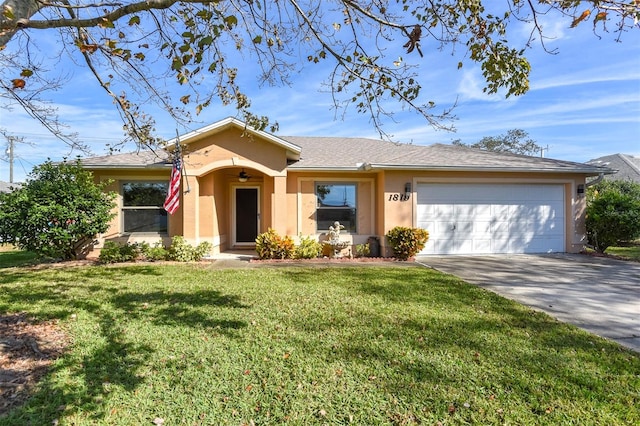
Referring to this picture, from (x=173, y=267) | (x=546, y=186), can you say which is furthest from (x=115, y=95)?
(x=546, y=186)

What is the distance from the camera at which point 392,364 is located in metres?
3.54

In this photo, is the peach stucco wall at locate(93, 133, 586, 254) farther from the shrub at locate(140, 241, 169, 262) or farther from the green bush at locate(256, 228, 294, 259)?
the shrub at locate(140, 241, 169, 262)

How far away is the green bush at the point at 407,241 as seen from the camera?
10492 millimetres

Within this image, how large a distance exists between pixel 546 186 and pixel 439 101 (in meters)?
9.87

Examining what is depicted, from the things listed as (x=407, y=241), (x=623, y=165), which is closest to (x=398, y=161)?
(x=407, y=241)

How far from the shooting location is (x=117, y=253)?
10.0 m

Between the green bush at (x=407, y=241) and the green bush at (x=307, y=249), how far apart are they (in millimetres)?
2542

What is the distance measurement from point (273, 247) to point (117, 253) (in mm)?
4851

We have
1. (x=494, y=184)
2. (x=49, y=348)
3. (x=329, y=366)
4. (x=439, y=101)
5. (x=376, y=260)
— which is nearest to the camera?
(x=329, y=366)

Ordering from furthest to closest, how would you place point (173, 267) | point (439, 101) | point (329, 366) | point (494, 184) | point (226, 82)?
point (494, 184) < point (173, 267) < point (226, 82) < point (439, 101) < point (329, 366)

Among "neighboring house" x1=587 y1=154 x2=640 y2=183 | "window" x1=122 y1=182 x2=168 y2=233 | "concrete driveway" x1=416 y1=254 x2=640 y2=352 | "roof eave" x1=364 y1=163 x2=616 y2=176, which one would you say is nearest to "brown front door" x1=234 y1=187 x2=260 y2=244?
"window" x1=122 y1=182 x2=168 y2=233

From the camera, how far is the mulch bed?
3.06m

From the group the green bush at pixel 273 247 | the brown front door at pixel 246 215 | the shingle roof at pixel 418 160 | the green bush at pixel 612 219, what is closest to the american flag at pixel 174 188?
the green bush at pixel 273 247

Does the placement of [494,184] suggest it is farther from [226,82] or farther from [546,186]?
[226,82]
